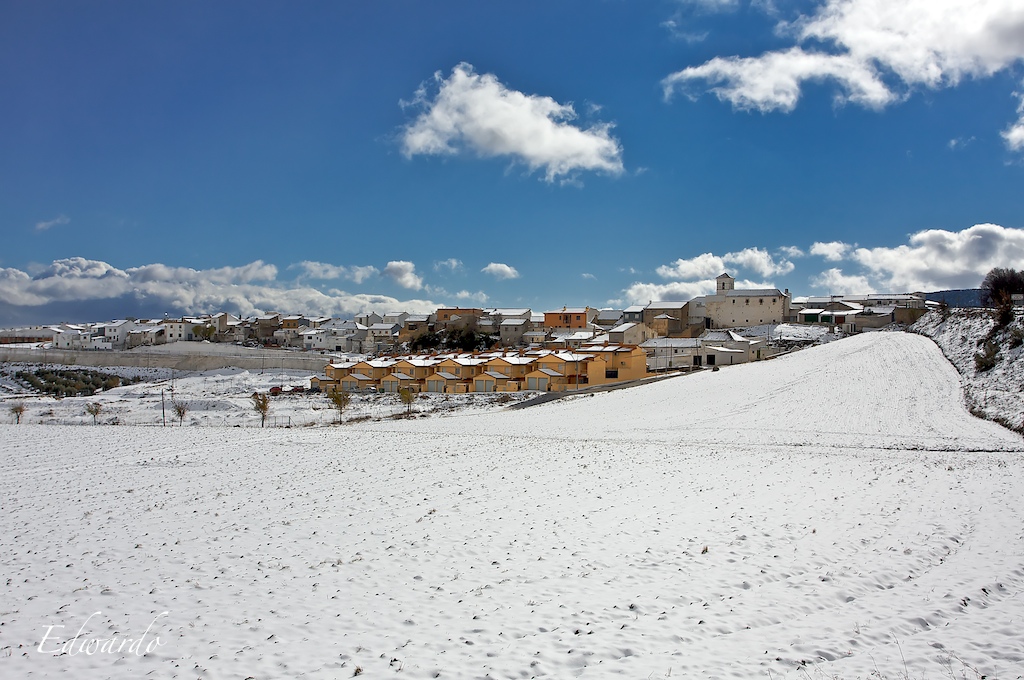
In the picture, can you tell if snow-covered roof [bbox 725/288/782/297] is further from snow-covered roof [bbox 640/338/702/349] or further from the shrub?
the shrub

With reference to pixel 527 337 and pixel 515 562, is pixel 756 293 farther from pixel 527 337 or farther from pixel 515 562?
pixel 515 562

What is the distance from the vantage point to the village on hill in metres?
61.1

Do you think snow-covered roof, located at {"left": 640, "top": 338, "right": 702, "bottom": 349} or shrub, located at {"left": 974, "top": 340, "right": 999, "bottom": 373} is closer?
shrub, located at {"left": 974, "top": 340, "right": 999, "bottom": 373}

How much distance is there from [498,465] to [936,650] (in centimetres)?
1349

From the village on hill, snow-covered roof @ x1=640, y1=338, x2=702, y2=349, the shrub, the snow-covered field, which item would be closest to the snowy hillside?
the shrub

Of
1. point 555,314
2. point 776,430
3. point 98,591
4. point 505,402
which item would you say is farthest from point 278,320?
point 98,591

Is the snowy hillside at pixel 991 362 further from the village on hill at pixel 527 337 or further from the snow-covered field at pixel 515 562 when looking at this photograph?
the village on hill at pixel 527 337

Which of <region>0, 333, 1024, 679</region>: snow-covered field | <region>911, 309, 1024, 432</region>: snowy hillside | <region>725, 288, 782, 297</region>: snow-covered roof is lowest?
<region>0, 333, 1024, 679</region>: snow-covered field

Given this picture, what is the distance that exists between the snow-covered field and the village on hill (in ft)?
115

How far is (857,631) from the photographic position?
7.96 m

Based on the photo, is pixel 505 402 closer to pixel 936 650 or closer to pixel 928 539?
pixel 928 539

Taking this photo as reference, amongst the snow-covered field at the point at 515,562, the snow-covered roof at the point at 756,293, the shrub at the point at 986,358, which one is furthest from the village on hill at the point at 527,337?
the snow-covered field at the point at 515,562

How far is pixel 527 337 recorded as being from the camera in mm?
98438

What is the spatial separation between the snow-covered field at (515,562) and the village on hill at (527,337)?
35182 millimetres
